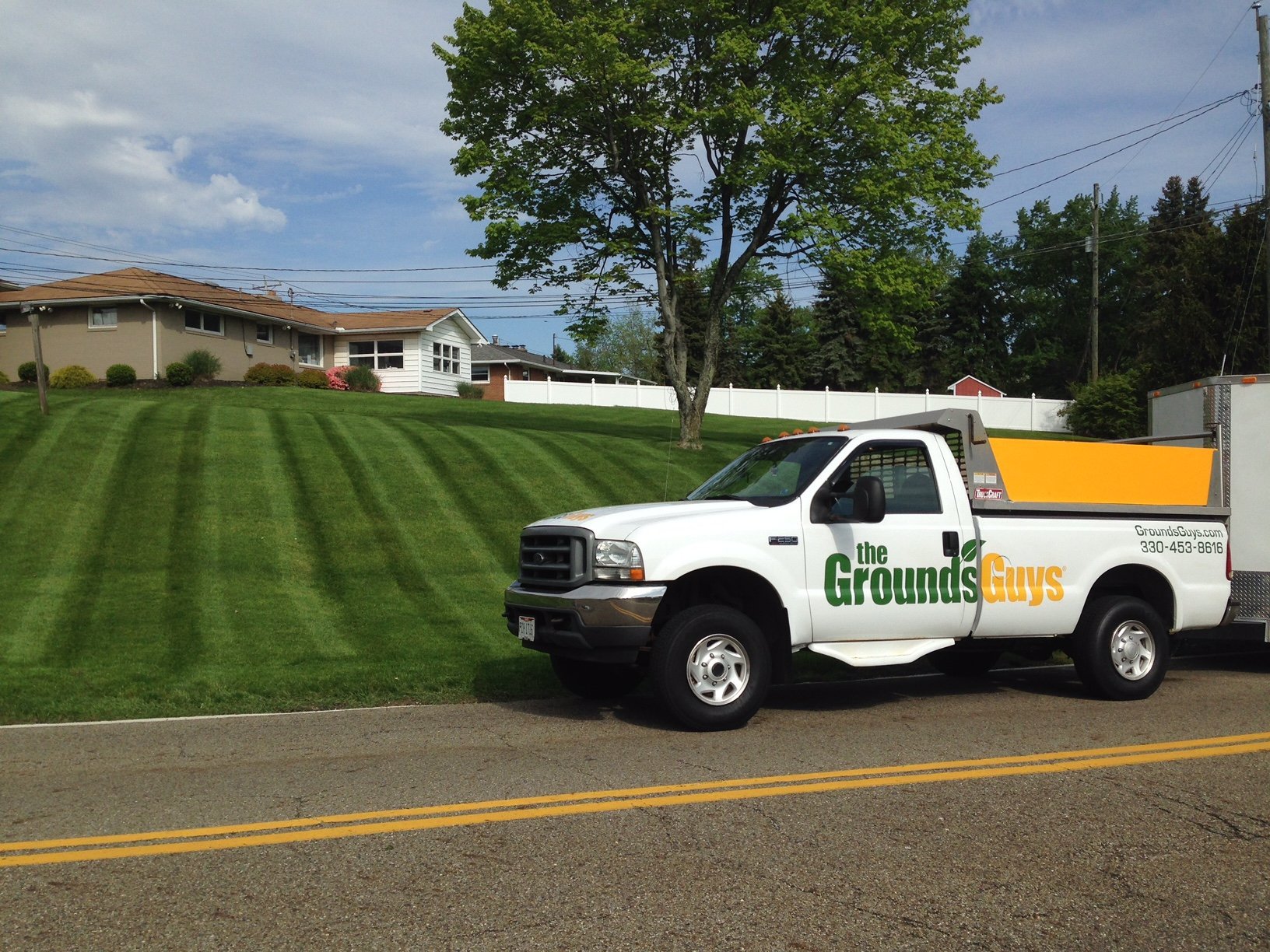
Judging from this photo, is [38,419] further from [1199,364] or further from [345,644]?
[1199,364]

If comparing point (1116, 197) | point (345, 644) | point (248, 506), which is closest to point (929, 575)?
point (345, 644)

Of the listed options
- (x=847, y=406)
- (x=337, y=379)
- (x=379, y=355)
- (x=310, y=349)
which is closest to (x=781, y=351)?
(x=847, y=406)

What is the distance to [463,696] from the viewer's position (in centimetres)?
941

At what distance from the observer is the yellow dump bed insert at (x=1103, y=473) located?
352 inches

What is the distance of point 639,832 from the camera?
211 inches

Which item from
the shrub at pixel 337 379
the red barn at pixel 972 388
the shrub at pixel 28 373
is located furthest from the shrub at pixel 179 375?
the red barn at pixel 972 388

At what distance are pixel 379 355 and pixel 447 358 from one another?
3.85 meters

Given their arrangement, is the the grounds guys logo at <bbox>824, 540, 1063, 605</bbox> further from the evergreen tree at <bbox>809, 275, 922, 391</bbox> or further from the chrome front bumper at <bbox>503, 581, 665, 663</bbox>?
the evergreen tree at <bbox>809, 275, 922, 391</bbox>

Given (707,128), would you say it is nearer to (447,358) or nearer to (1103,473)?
(1103,473)

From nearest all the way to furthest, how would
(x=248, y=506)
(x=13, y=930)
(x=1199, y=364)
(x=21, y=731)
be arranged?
(x=13, y=930) < (x=21, y=731) < (x=248, y=506) < (x=1199, y=364)

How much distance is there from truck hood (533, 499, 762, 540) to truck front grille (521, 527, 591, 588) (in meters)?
0.09

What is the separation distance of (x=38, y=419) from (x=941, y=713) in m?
19.6

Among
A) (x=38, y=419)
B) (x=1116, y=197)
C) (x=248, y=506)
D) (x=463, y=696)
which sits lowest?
(x=463, y=696)

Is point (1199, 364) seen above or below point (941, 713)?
above
